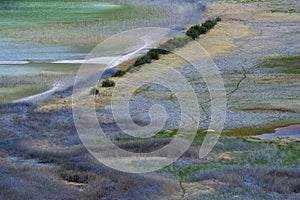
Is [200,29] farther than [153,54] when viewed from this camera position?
Yes

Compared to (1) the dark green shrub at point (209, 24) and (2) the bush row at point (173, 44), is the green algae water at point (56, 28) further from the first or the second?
(2) the bush row at point (173, 44)

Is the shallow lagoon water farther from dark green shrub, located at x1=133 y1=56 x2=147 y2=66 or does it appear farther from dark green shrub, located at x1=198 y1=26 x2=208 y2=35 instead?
dark green shrub, located at x1=198 y1=26 x2=208 y2=35

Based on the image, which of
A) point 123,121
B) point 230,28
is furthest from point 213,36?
point 123,121

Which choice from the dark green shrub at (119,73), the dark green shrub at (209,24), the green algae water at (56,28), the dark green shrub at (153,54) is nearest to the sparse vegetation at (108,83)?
the dark green shrub at (119,73)

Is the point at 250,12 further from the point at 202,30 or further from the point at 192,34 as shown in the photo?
the point at 192,34

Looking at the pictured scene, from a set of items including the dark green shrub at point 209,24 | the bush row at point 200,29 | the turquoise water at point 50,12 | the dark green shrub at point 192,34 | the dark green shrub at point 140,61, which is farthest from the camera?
the turquoise water at point 50,12

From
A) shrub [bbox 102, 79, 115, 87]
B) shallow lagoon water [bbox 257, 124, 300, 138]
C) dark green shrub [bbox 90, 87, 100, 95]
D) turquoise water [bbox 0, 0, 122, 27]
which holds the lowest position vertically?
turquoise water [bbox 0, 0, 122, 27]

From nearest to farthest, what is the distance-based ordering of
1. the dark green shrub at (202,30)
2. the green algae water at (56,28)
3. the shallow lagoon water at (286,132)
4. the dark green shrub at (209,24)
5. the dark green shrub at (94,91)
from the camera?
the shallow lagoon water at (286,132), the dark green shrub at (94,91), the green algae water at (56,28), the dark green shrub at (202,30), the dark green shrub at (209,24)

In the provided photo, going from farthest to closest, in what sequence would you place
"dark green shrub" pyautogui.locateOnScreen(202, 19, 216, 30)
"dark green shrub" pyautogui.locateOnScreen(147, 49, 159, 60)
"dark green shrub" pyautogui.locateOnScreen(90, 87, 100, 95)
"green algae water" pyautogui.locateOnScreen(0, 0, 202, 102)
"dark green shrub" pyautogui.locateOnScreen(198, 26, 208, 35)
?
"dark green shrub" pyautogui.locateOnScreen(202, 19, 216, 30) < "dark green shrub" pyautogui.locateOnScreen(198, 26, 208, 35) < "dark green shrub" pyautogui.locateOnScreen(147, 49, 159, 60) < "green algae water" pyautogui.locateOnScreen(0, 0, 202, 102) < "dark green shrub" pyautogui.locateOnScreen(90, 87, 100, 95)

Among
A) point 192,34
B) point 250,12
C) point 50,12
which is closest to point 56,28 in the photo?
point 50,12

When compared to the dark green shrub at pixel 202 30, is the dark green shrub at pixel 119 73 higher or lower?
higher

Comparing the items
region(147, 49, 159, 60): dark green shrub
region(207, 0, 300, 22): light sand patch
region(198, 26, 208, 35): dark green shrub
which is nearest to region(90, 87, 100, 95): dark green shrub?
region(147, 49, 159, 60): dark green shrub
